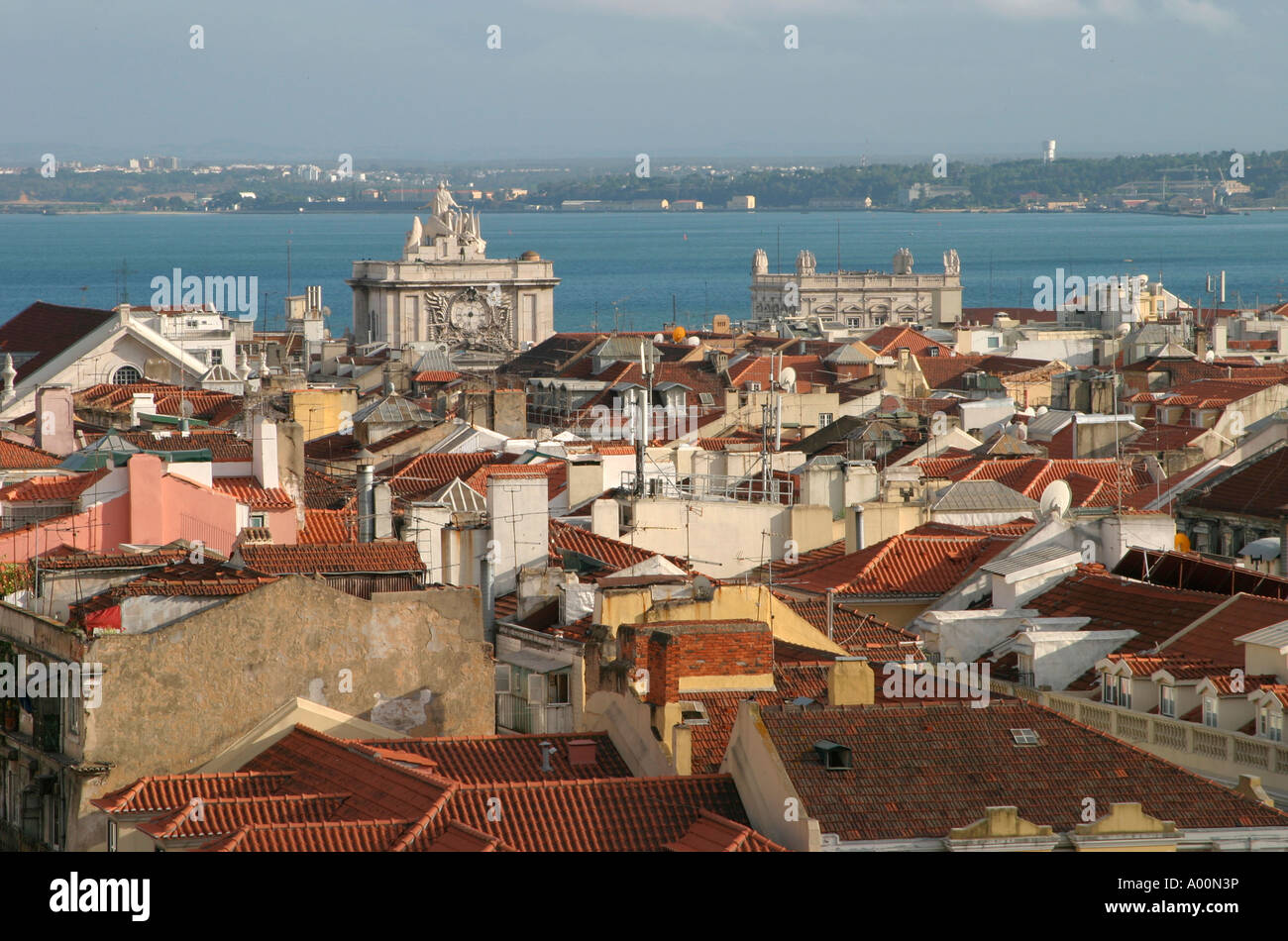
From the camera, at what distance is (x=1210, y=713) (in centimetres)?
1892

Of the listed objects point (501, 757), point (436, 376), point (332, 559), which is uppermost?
point (332, 559)

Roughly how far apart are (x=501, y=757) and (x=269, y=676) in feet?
5.71

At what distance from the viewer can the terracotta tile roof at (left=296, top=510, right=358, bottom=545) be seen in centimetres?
2673

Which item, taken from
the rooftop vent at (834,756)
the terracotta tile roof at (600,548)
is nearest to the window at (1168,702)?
the rooftop vent at (834,756)

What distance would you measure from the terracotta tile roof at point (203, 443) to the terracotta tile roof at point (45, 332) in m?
21.7

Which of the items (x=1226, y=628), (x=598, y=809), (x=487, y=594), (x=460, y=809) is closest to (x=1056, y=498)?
(x=1226, y=628)

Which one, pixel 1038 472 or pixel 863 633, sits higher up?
pixel 863 633

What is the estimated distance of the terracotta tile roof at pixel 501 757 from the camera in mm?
16122

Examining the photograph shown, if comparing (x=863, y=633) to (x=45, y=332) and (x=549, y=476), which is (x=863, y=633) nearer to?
(x=549, y=476)

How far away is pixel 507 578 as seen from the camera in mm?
24281

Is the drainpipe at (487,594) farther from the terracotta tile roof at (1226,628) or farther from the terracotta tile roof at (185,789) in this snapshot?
the terracotta tile roof at (185,789)

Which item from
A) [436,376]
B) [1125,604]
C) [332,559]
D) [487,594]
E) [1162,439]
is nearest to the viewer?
[332,559]
